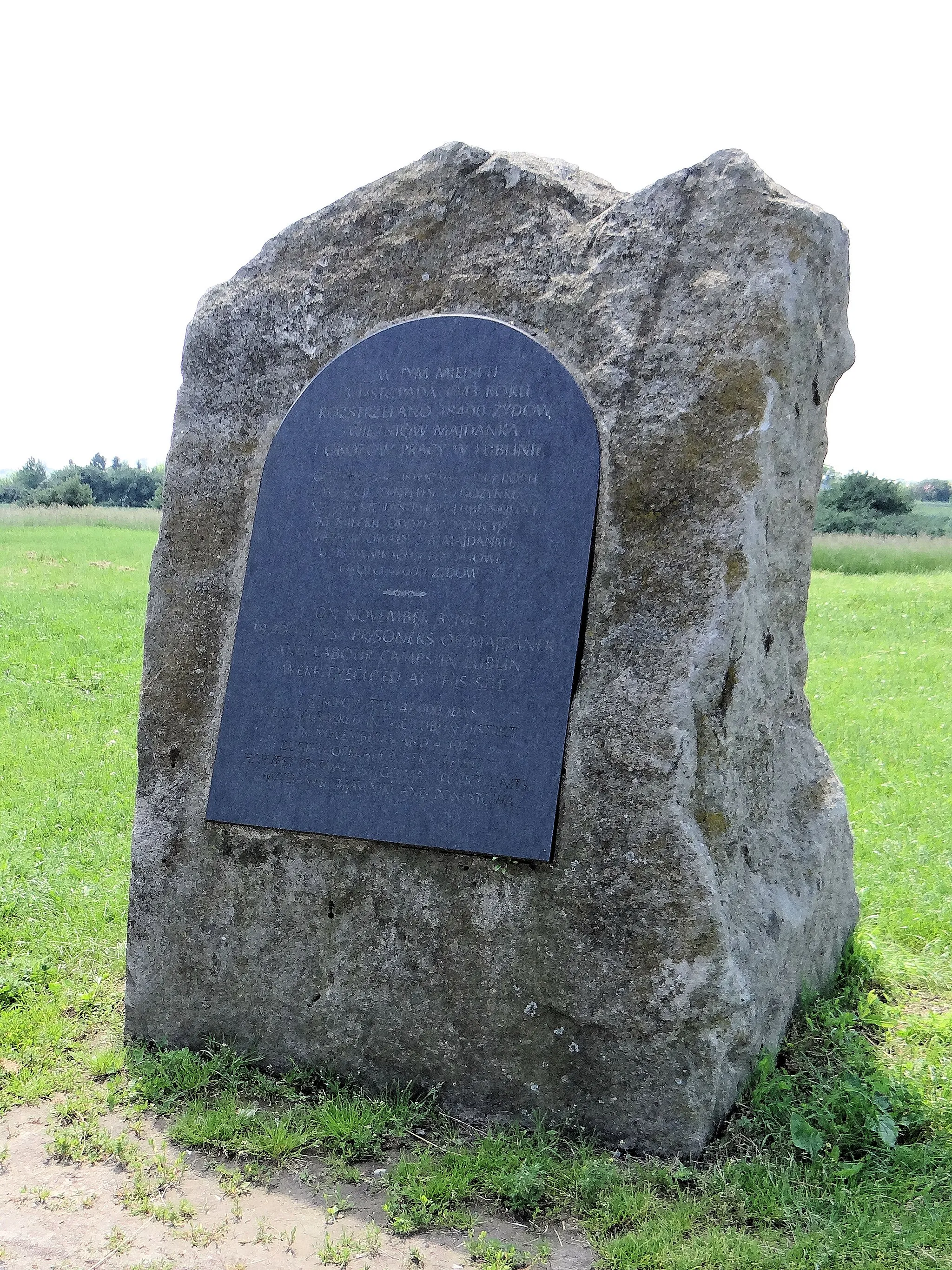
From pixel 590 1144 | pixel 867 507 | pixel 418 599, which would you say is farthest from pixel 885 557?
pixel 590 1144

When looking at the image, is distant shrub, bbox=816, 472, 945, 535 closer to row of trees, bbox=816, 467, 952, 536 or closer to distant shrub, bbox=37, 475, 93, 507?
row of trees, bbox=816, 467, 952, 536

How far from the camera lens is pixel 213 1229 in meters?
2.64

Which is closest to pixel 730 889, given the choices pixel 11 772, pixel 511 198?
pixel 511 198

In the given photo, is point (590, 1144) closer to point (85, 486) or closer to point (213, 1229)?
point (213, 1229)

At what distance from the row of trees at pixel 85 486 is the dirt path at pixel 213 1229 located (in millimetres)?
37685

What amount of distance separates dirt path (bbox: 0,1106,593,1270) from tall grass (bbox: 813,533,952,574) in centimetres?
1587

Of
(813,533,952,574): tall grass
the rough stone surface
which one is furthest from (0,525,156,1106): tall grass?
(813,533,952,574): tall grass

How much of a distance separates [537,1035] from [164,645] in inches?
69.1

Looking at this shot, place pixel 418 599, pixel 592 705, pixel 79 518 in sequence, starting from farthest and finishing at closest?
pixel 79 518 < pixel 418 599 < pixel 592 705

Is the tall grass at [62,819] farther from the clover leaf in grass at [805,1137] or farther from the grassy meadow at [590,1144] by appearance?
the clover leaf in grass at [805,1137]

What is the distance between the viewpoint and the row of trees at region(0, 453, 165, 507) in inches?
1594

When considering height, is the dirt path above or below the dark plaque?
below

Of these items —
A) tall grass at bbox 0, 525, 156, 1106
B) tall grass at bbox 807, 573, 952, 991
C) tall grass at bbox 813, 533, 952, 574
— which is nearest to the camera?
tall grass at bbox 0, 525, 156, 1106

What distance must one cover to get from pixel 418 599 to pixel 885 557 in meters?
16.5
